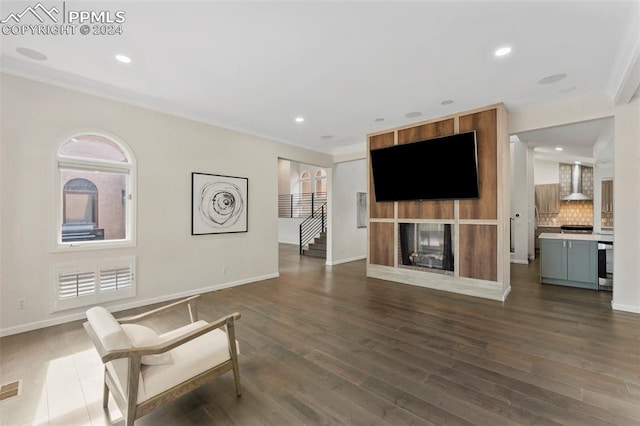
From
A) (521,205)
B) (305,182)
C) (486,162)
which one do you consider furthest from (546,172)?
(305,182)

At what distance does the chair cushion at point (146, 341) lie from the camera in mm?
1794

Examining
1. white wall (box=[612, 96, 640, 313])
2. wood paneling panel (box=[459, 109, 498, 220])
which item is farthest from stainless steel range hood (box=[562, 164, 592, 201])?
wood paneling panel (box=[459, 109, 498, 220])

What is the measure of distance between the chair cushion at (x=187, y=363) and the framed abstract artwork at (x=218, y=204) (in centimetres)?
287

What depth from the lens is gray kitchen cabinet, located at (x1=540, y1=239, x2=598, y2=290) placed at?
4914mm

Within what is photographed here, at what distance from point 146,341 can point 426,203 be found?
188 inches

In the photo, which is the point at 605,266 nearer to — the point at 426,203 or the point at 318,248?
the point at 426,203

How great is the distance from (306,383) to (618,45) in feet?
14.8

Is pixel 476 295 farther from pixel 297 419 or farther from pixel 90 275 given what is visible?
pixel 90 275

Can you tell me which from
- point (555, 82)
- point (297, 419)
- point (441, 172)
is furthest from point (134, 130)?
point (555, 82)

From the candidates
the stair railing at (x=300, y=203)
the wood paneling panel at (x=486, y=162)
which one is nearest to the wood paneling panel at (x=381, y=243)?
the wood paneling panel at (x=486, y=162)

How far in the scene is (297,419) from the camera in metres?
1.89

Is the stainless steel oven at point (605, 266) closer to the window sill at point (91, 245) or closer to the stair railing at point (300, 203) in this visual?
the window sill at point (91, 245)

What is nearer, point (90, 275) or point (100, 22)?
point (100, 22)

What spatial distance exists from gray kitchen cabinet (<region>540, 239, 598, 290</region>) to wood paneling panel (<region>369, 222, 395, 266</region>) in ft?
9.73
